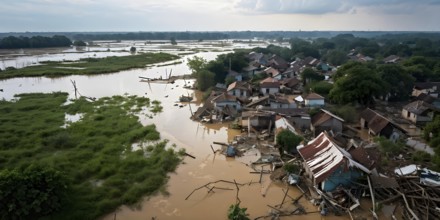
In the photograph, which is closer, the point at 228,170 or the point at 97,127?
the point at 228,170

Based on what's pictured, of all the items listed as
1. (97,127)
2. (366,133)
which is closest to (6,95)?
(97,127)

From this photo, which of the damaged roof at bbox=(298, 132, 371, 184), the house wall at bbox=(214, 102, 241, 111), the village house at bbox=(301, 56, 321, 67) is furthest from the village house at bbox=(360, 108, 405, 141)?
the village house at bbox=(301, 56, 321, 67)

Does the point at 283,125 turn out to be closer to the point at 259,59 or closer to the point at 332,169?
the point at 332,169

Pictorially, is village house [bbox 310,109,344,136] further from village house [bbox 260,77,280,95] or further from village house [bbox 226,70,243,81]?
village house [bbox 226,70,243,81]

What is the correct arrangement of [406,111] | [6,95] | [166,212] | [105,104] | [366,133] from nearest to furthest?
1. [166,212]
2. [366,133]
3. [406,111]
4. [105,104]
5. [6,95]

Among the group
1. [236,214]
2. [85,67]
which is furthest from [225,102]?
[85,67]

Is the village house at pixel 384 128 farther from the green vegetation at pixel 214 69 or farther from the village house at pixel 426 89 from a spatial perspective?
the green vegetation at pixel 214 69

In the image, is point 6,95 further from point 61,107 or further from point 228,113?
point 228,113

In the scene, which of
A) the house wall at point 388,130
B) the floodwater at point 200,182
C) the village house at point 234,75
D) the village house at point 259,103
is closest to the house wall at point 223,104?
the village house at point 259,103
